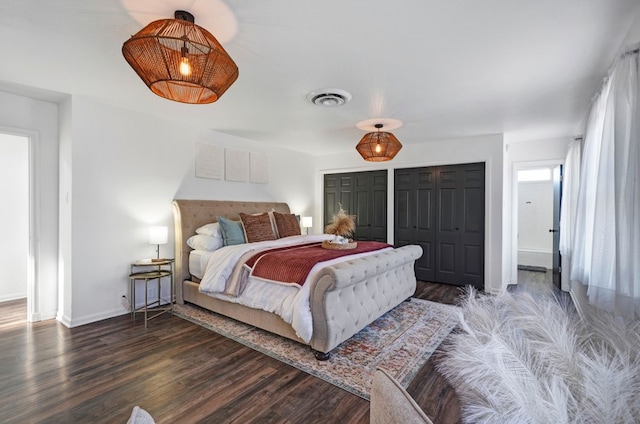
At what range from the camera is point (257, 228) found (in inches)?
170

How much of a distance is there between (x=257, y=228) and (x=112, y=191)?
5.95 feet

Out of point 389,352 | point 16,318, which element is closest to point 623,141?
point 389,352

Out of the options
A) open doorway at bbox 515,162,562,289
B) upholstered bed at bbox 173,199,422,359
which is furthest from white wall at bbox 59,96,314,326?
open doorway at bbox 515,162,562,289

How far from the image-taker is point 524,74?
2680mm

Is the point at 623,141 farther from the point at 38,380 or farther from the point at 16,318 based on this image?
the point at 16,318

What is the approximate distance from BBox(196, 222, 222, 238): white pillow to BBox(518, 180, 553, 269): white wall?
6672mm

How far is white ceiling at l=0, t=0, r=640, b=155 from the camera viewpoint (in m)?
1.83

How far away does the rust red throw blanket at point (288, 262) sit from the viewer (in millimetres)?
2807

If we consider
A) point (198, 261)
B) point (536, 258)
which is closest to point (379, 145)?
point (198, 261)

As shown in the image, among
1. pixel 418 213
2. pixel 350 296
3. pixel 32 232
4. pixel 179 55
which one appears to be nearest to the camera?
pixel 179 55

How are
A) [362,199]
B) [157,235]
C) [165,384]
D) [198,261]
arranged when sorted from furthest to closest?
[362,199]
[198,261]
[157,235]
[165,384]

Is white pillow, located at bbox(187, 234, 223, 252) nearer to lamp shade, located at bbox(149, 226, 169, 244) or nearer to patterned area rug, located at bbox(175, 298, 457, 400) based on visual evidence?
lamp shade, located at bbox(149, 226, 169, 244)

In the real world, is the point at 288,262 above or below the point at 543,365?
below

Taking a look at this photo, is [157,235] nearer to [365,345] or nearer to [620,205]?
[365,345]
